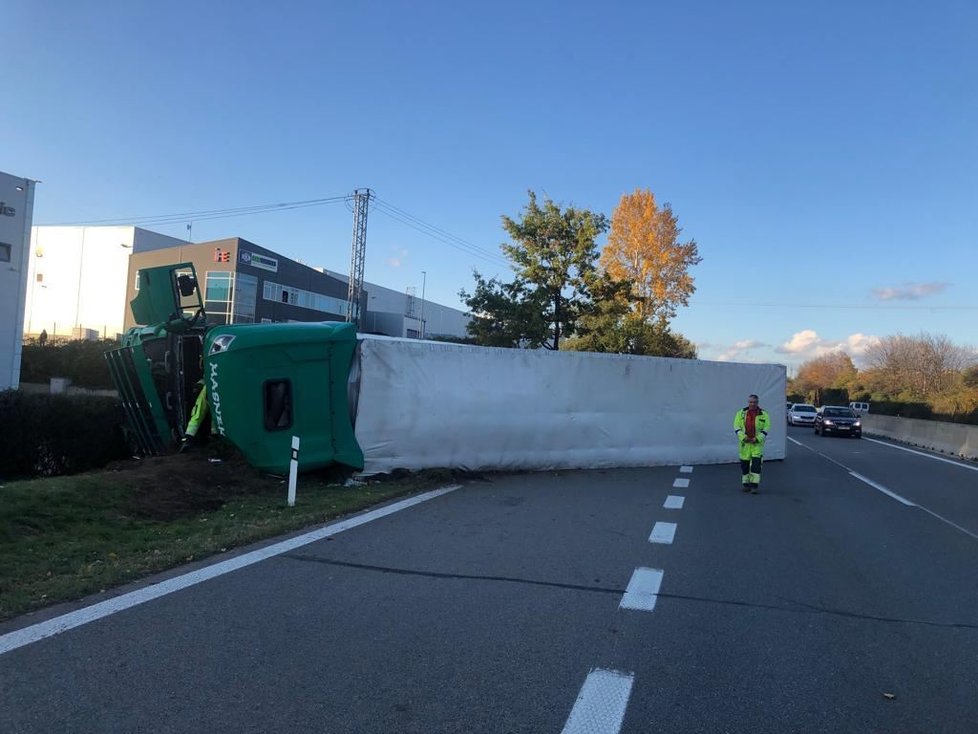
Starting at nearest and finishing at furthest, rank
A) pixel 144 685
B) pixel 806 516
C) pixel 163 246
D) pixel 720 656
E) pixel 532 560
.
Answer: pixel 144 685, pixel 720 656, pixel 532 560, pixel 806 516, pixel 163 246


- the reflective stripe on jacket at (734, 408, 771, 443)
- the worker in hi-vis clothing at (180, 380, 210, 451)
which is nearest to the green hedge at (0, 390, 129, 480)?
the worker in hi-vis clothing at (180, 380, 210, 451)

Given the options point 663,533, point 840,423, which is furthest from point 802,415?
point 663,533

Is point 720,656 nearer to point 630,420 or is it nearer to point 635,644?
point 635,644

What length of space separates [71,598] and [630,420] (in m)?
11.3

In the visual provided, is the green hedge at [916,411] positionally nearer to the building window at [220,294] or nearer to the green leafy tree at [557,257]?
the green leafy tree at [557,257]

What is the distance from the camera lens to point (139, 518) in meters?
7.66

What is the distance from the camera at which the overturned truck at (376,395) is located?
1034 cm

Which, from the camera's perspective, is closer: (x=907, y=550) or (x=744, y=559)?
(x=744, y=559)

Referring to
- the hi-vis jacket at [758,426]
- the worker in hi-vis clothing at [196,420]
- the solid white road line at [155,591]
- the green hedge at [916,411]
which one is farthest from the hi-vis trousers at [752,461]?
the green hedge at [916,411]

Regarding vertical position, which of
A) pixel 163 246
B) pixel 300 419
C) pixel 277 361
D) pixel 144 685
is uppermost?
pixel 163 246

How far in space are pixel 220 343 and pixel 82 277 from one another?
57457 mm

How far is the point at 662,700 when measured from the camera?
3.78 m

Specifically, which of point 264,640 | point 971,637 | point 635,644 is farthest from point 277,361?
point 971,637

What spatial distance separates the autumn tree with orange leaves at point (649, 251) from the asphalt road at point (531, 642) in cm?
3632
